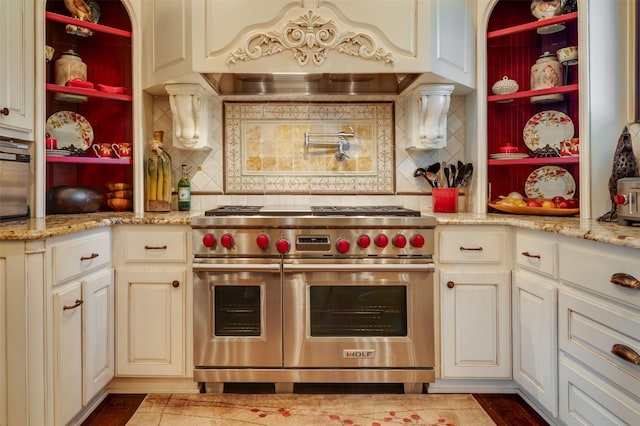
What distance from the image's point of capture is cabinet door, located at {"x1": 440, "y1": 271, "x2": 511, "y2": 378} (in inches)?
80.4

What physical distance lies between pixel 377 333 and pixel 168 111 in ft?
5.87

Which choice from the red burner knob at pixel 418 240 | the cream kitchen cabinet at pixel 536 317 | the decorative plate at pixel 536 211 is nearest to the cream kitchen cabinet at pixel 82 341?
Answer: the red burner knob at pixel 418 240

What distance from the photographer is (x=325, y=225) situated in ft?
6.64

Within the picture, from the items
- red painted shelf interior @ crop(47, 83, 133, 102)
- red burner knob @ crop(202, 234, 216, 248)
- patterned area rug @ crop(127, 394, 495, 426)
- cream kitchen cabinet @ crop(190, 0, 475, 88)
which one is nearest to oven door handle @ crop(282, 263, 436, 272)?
red burner knob @ crop(202, 234, 216, 248)

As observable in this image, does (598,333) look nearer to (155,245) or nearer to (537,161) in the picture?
(537,161)

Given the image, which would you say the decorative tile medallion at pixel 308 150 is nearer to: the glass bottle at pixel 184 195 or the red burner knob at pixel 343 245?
the glass bottle at pixel 184 195

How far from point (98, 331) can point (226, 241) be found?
2.20ft

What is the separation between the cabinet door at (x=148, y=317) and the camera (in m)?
2.05

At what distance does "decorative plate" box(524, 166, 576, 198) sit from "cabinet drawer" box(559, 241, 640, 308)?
36.5 inches

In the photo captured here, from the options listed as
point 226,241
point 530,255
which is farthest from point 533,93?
point 226,241

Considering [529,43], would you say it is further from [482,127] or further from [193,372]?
[193,372]

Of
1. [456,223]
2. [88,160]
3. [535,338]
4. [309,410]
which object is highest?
[88,160]

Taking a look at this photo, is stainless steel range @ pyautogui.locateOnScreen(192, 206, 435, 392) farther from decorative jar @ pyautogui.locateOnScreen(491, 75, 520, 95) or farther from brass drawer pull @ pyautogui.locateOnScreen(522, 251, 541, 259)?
decorative jar @ pyautogui.locateOnScreen(491, 75, 520, 95)

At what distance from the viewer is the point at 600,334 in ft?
4.66
